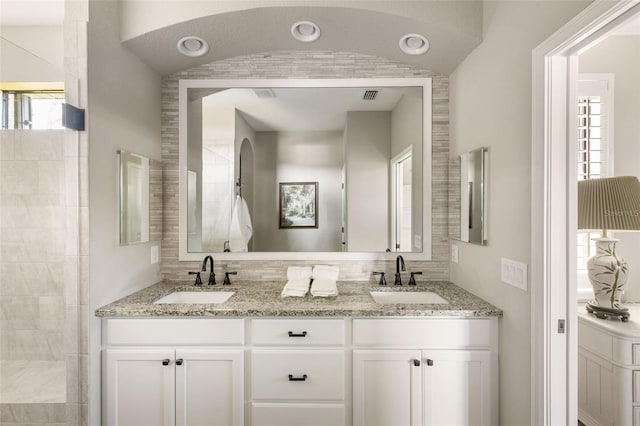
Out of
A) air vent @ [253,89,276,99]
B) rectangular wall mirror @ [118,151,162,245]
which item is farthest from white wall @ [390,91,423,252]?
rectangular wall mirror @ [118,151,162,245]

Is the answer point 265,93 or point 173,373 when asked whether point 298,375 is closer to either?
point 173,373

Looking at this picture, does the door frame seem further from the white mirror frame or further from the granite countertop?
the white mirror frame

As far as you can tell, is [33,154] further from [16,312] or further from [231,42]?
[231,42]

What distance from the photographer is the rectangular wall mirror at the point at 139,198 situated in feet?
6.46

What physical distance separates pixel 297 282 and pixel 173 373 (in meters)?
0.80

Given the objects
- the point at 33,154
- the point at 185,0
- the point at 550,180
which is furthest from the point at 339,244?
the point at 33,154

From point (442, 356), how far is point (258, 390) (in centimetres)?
97

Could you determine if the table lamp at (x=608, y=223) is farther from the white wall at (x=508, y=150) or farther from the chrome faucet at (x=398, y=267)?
the chrome faucet at (x=398, y=267)

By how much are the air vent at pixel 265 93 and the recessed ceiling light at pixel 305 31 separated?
40cm

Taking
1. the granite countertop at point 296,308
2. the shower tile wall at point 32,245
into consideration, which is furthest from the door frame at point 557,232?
the shower tile wall at point 32,245

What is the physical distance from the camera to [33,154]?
1.96 m

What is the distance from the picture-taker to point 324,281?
2088 mm

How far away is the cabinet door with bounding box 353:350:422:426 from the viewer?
5.73 ft

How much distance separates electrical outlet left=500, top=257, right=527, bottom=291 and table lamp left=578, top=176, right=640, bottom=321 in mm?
680
